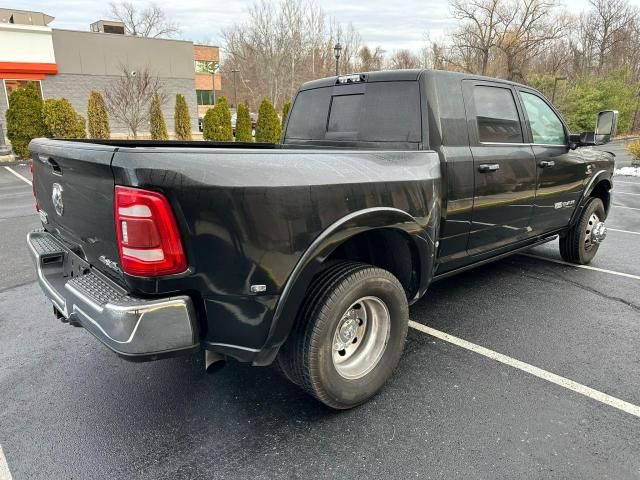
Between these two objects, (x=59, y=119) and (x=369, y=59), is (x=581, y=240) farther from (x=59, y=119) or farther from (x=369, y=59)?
(x=369, y=59)

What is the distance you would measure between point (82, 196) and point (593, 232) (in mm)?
5344

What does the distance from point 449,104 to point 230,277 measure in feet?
6.98

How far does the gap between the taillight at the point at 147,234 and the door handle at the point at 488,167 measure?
237cm

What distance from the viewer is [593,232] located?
5367 mm

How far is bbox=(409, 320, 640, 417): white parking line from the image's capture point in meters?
2.73

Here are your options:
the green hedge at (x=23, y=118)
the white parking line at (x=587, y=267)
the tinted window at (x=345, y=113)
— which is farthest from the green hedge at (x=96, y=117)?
the white parking line at (x=587, y=267)

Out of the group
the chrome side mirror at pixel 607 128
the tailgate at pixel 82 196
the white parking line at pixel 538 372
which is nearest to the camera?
the tailgate at pixel 82 196

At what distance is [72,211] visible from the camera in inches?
97.4

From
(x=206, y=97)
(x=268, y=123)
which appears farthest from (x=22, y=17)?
(x=268, y=123)

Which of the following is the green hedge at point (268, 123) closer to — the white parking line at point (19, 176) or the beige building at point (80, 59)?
the white parking line at point (19, 176)

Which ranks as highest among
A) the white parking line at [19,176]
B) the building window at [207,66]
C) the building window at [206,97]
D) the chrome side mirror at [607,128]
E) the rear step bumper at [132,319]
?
the building window at [207,66]

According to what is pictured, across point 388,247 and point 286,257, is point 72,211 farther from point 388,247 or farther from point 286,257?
point 388,247

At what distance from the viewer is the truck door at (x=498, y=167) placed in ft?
11.4

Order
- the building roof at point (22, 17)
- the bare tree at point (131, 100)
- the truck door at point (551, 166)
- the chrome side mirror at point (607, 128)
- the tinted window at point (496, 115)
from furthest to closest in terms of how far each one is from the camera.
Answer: the building roof at point (22, 17), the bare tree at point (131, 100), the chrome side mirror at point (607, 128), the truck door at point (551, 166), the tinted window at point (496, 115)
